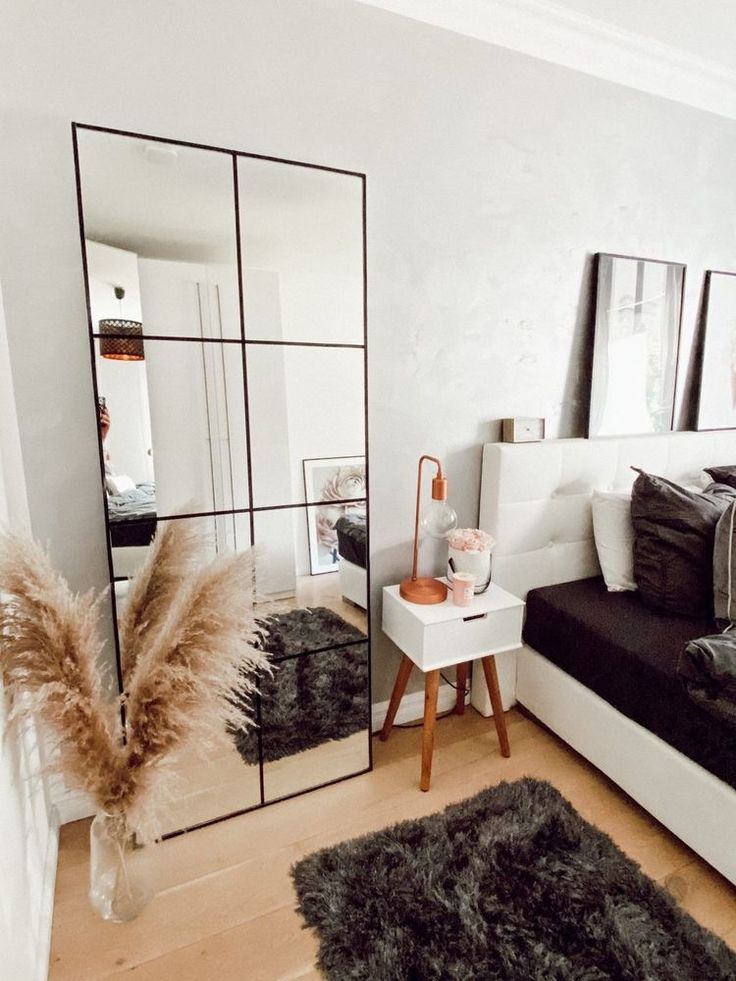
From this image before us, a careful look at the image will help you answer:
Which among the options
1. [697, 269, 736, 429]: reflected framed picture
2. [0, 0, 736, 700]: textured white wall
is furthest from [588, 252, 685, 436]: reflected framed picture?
[697, 269, 736, 429]: reflected framed picture

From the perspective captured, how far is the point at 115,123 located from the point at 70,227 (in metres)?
0.29

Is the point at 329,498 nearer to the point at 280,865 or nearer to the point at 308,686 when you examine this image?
the point at 308,686

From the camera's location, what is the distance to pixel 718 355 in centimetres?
246

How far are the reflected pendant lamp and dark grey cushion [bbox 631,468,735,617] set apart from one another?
5.58 feet

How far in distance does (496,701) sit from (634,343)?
4.97 feet

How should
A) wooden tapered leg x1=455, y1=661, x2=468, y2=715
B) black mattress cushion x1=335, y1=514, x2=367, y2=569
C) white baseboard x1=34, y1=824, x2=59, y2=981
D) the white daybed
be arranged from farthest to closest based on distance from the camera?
wooden tapered leg x1=455, y1=661, x2=468, y2=715 → black mattress cushion x1=335, y1=514, x2=367, y2=569 → the white daybed → white baseboard x1=34, y1=824, x2=59, y2=981

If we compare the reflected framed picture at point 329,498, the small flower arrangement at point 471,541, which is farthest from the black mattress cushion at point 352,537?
the small flower arrangement at point 471,541

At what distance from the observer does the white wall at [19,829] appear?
99cm

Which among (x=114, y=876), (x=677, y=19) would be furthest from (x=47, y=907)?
(x=677, y=19)

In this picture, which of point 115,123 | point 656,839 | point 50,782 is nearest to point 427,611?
point 656,839

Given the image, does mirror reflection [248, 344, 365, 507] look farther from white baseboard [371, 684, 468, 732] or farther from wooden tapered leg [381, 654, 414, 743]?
white baseboard [371, 684, 468, 732]

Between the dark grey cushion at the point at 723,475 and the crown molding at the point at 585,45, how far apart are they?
4.93 ft

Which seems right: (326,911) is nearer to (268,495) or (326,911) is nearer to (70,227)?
(268,495)

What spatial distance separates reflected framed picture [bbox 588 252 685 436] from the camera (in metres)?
2.14
